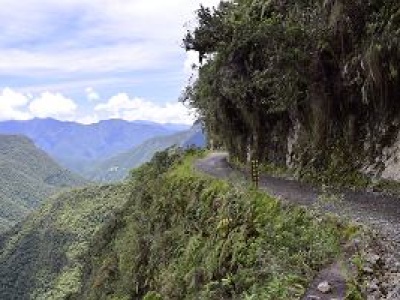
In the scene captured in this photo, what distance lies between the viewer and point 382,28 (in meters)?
18.5

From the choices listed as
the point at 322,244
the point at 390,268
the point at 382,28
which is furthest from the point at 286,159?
the point at 390,268

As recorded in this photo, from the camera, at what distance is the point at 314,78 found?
74.2 feet

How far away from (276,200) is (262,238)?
3124 millimetres

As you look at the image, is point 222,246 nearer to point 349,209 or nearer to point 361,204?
point 349,209

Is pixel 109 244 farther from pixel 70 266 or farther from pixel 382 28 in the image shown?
pixel 70 266

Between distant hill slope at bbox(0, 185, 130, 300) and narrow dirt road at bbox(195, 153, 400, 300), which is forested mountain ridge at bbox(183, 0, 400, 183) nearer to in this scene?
narrow dirt road at bbox(195, 153, 400, 300)

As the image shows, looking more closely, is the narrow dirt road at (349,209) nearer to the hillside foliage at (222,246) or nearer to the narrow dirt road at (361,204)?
the narrow dirt road at (361,204)

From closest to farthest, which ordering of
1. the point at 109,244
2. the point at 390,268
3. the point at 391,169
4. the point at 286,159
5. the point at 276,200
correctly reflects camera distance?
1. the point at 390,268
2. the point at 276,200
3. the point at 391,169
4. the point at 286,159
5. the point at 109,244

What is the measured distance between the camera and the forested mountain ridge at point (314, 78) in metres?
18.8

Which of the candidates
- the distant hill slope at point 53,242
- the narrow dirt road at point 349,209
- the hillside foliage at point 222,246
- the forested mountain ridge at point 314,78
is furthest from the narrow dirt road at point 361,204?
the distant hill slope at point 53,242

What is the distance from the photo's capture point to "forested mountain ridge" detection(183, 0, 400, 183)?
18.8 metres

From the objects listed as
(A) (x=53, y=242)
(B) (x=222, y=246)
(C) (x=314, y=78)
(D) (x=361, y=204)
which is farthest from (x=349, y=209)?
(A) (x=53, y=242)

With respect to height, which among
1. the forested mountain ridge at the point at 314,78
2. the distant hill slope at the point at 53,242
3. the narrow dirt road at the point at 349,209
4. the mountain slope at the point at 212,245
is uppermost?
the forested mountain ridge at the point at 314,78

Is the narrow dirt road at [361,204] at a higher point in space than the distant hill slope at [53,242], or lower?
higher
